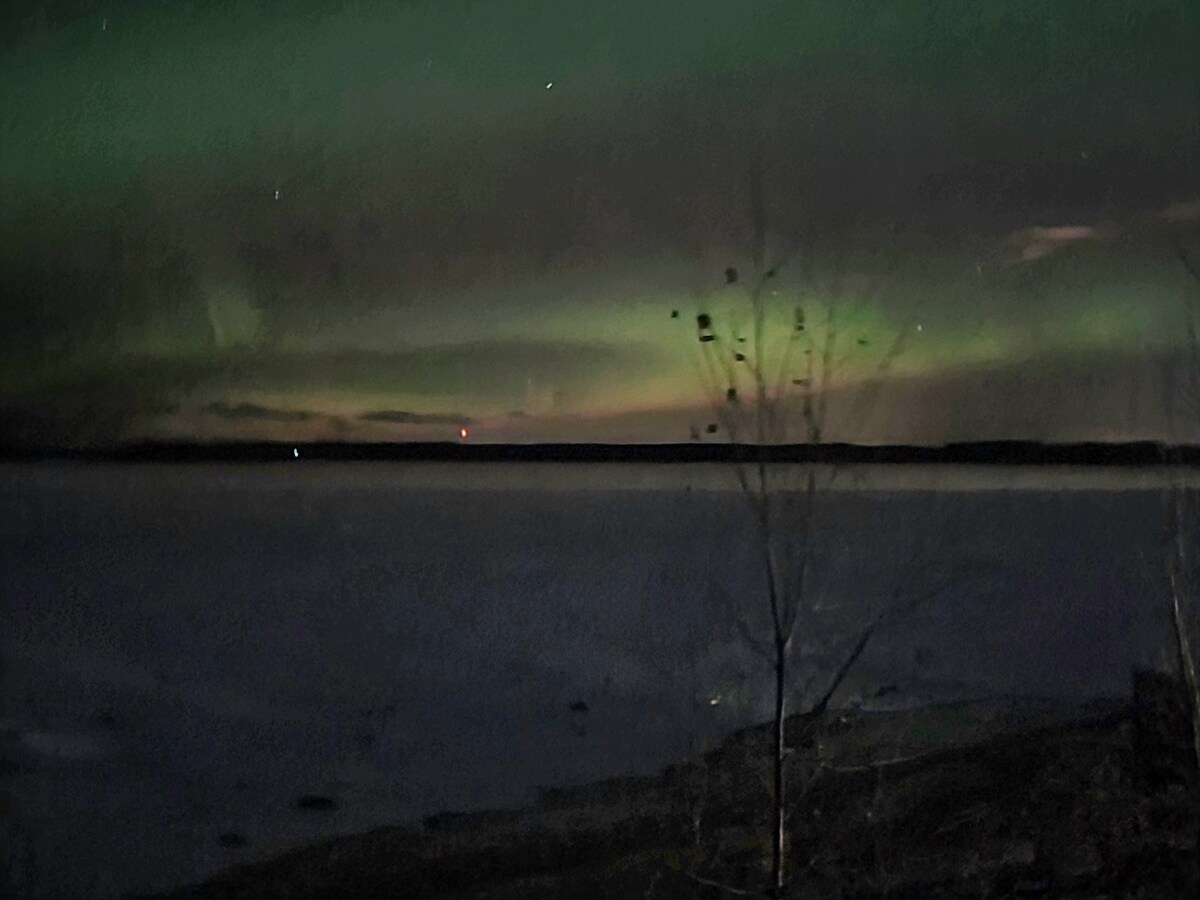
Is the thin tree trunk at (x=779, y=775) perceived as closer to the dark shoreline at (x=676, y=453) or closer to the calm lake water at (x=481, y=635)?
the calm lake water at (x=481, y=635)

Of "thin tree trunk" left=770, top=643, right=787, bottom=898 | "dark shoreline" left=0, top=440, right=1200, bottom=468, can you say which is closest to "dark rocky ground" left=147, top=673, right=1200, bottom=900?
"thin tree trunk" left=770, top=643, right=787, bottom=898

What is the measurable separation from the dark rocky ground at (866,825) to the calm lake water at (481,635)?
6cm

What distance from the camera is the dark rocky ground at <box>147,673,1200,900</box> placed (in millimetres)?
2398

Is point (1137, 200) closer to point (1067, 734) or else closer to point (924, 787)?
point (1067, 734)

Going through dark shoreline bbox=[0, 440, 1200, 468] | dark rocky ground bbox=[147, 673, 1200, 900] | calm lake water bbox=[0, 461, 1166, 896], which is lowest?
dark rocky ground bbox=[147, 673, 1200, 900]

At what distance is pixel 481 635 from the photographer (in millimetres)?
2453

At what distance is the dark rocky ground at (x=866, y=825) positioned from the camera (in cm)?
240

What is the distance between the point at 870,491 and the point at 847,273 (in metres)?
0.46

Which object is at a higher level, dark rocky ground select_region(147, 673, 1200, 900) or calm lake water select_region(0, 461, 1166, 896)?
calm lake water select_region(0, 461, 1166, 896)

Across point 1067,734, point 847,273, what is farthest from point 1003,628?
point 847,273

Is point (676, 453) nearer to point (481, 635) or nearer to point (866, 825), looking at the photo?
point (481, 635)

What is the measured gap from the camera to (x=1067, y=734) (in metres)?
2.44

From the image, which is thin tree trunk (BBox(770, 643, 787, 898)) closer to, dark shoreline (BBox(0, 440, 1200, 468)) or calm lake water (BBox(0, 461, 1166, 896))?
calm lake water (BBox(0, 461, 1166, 896))

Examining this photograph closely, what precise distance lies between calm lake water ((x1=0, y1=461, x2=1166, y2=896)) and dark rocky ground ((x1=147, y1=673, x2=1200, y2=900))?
→ 0.20 ft
